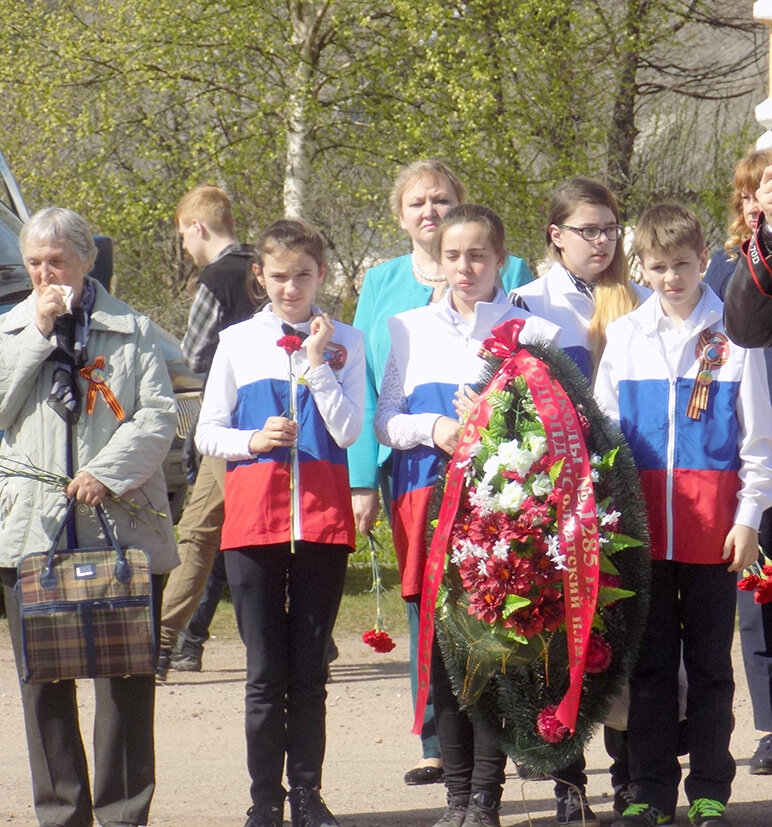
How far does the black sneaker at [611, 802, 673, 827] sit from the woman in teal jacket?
36.3 inches

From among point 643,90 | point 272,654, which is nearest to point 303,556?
point 272,654

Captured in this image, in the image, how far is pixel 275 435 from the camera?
3.88 m

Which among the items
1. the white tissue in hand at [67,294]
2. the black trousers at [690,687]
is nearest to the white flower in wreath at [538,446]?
the black trousers at [690,687]

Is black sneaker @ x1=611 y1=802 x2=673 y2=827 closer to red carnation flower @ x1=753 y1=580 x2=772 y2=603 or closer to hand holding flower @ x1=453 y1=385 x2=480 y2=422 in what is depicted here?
red carnation flower @ x1=753 y1=580 x2=772 y2=603

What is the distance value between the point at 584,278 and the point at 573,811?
178 centimetres

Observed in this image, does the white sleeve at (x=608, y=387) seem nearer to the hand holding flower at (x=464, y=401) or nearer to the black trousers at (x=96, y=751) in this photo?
the hand holding flower at (x=464, y=401)

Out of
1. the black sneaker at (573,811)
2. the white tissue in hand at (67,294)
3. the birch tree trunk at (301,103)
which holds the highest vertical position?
the birch tree trunk at (301,103)

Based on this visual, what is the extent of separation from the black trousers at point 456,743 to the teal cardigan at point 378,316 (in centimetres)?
69

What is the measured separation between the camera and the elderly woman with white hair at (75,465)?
12.6ft

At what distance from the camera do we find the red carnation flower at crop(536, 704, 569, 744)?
3736 mm

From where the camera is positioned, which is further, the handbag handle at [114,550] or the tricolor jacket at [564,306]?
the tricolor jacket at [564,306]

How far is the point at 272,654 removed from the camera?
3936 mm

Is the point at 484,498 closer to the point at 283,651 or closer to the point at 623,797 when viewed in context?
the point at 283,651

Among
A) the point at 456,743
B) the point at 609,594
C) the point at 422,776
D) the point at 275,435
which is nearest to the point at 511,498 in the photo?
the point at 609,594
